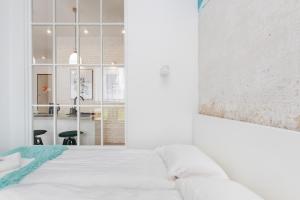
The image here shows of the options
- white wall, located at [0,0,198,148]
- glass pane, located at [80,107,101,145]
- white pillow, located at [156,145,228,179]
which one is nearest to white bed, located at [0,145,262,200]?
white pillow, located at [156,145,228,179]

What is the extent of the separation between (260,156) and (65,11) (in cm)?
284

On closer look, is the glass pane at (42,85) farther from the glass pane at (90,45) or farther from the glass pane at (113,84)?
the glass pane at (113,84)

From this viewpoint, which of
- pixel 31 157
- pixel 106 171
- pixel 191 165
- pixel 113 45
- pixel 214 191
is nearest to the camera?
pixel 214 191

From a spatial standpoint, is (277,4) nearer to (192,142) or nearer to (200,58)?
(200,58)

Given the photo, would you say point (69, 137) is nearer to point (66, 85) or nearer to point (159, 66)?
point (66, 85)

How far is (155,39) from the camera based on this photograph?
2949 mm

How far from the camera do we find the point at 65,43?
10.3ft

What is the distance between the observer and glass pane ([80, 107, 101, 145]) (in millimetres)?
3131

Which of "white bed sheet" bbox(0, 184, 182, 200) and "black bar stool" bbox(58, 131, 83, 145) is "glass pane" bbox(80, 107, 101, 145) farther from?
"white bed sheet" bbox(0, 184, 182, 200)

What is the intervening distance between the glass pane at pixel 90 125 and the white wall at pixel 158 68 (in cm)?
46

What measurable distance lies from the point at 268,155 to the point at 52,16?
294 cm

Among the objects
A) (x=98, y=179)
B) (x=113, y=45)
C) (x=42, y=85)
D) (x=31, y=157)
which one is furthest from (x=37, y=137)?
(x=98, y=179)

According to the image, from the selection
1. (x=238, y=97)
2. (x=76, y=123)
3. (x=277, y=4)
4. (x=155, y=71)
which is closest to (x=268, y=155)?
(x=238, y=97)

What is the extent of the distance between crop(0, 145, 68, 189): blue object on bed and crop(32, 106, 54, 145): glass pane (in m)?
0.78
